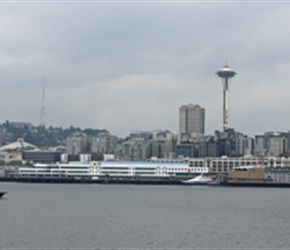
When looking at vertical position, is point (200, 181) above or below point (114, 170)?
below

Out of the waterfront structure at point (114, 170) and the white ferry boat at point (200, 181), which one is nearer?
the white ferry boat at point (200, 181)

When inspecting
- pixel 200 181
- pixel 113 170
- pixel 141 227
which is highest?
pixel 113 170

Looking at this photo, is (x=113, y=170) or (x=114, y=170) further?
(x=114, y=170)

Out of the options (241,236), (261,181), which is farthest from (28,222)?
(261,181)

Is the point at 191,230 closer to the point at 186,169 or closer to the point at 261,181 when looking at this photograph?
the point at 261,181

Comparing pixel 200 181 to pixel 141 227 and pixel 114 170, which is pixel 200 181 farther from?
pixel 141 227

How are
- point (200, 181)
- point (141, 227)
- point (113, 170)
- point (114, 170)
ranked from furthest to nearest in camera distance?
point (114, 170) < point (113, 170) < point (200, 181) < point (141, 227)

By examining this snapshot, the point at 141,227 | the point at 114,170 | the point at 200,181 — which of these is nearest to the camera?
the point at 141,227

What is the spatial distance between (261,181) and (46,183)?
40667 millimetres

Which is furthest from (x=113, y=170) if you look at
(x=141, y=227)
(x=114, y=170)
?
(x=141, y=227)

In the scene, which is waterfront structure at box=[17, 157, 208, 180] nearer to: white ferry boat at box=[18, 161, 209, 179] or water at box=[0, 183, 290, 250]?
white ferry boat at box=[18, 161, 209, 179]

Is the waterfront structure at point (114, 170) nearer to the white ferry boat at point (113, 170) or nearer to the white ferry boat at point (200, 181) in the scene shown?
the white ferry boat at point (113, 170)

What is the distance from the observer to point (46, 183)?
545 feet

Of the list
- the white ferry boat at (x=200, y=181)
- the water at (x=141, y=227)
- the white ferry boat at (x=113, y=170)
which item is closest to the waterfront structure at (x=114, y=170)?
the white ferry boat at (x=113, y=170)
